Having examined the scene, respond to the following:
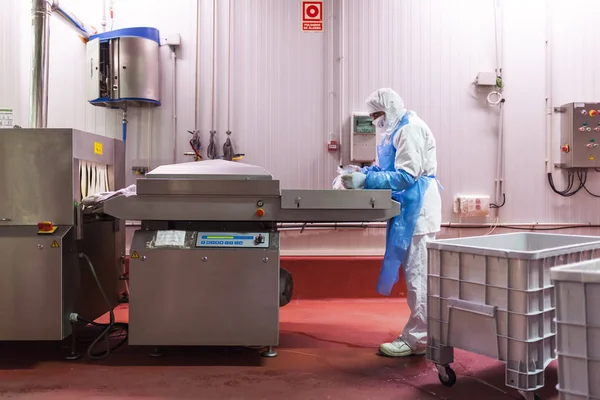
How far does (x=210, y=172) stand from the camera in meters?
A: 2.01

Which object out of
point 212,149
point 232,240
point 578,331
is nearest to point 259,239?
point 232,240

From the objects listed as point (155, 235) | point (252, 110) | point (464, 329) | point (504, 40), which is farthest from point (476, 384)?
point (504, 40)

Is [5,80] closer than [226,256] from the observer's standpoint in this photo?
No

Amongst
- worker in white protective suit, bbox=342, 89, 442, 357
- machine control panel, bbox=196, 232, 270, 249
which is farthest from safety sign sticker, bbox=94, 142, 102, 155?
worker in white protective suit, bbox=342, 89, 442, 357

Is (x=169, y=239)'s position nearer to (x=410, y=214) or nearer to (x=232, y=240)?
(x=232, y=240)

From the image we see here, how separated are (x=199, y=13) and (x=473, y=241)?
2420mm

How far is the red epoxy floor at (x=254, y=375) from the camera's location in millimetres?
1687

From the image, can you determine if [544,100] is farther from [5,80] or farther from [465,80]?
[5,80]

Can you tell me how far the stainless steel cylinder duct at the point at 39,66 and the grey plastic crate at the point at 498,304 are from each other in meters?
2.28

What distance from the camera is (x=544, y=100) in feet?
10.7

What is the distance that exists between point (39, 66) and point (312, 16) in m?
1.77

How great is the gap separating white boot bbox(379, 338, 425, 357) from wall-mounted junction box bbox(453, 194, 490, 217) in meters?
1.37

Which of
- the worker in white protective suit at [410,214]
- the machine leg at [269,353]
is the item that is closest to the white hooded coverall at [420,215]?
the worker in white protective suit at [410,214]

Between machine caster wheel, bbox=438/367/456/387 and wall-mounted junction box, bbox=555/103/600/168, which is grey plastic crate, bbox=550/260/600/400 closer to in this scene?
machine caster wheel, bbox=438/367/456/387
